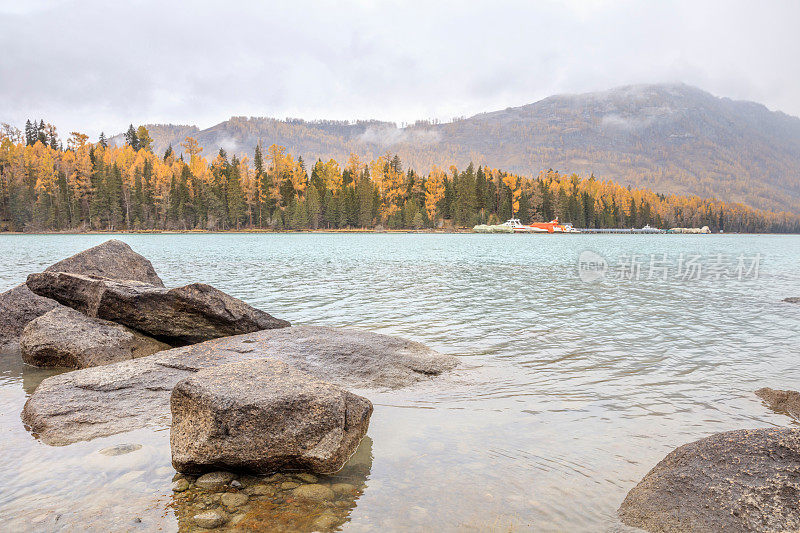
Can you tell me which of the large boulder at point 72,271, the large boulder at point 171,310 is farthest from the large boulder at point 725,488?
the large boulder at point 72,271

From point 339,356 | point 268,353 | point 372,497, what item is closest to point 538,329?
point 339,356

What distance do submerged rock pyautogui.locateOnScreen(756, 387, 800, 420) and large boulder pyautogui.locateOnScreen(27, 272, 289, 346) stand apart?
27.8 feet

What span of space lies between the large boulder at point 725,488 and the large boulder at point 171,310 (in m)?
7.54

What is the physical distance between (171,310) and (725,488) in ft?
28.8

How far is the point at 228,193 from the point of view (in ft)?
404

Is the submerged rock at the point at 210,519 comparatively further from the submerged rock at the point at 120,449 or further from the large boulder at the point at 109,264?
the large boulder at the point at 109,264

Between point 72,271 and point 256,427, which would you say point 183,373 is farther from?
point 72,271

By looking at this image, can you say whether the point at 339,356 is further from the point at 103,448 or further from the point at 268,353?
the point at 103,448

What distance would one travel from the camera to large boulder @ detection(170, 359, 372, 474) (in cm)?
470

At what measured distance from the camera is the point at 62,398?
6320 millimetres

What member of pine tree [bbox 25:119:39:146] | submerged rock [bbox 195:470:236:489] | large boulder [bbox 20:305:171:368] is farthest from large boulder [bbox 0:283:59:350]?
pine tree [bbox 25:119:39:146]

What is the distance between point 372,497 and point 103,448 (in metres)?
3.02

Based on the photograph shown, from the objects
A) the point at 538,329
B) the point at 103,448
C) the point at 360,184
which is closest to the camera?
the point at 103,448

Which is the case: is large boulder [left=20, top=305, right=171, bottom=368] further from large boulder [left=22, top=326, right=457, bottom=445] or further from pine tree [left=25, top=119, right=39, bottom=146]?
pine tree [left=25, top=119, right=39, bottom=146]
